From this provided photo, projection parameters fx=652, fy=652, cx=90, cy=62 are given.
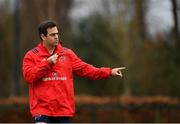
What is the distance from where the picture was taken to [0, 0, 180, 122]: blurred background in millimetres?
22469

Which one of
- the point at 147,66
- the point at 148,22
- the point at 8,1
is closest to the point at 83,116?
the point at 147,66

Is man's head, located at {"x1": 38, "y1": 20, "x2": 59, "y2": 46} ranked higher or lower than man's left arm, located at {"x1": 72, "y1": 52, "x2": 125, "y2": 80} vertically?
higher

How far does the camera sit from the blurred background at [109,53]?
22.5 m

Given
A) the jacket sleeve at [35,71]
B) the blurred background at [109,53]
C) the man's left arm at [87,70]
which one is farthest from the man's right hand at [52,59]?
the blurred background at [109,53]

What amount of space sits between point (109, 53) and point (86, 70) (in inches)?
1175

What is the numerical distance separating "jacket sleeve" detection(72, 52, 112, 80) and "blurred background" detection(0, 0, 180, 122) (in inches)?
518

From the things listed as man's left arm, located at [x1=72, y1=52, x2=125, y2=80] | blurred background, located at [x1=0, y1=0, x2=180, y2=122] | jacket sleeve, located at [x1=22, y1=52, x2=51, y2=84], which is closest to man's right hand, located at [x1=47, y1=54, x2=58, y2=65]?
jacket sleeve, located at [x1=22, y1=52, x2=51, y2=84]

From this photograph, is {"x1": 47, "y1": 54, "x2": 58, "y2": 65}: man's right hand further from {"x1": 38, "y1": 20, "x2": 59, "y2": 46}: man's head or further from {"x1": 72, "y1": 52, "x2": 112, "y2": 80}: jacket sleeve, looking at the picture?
{"x1": 72, "y1": 52, "x2": 112, "y2": 80}: jacket sleeve

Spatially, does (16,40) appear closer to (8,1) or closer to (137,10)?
(137,10)

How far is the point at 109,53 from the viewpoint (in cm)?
3816

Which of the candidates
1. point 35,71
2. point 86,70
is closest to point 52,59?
point 35,71

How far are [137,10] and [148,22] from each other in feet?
10.8

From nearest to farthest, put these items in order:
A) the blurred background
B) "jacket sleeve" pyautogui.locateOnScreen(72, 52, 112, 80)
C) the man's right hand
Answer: the man's right hand → "jacket sleeve" pyautogui.locateOnScreen(72, 52, 112, 80) → the blurred background

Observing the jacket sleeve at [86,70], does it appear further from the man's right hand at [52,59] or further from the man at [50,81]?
the man's right hand at [52,59]
